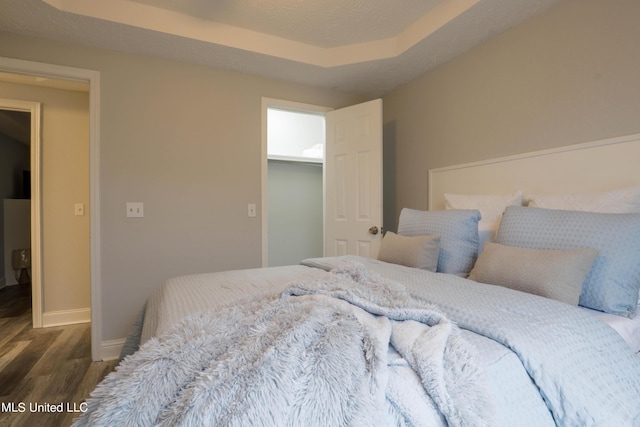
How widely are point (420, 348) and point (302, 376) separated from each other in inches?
11.1

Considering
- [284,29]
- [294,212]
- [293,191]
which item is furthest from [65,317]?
[284,29]

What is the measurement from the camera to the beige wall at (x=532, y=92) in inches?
62.9

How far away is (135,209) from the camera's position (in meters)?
2.41

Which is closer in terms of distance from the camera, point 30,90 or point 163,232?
point 163,232

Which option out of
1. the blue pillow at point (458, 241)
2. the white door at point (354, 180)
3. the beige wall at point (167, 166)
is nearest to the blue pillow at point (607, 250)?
the blue pillow at point (458, 241)

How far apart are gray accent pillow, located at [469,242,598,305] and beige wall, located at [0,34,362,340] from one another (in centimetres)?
198

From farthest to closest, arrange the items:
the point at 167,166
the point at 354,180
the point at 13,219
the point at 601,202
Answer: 1. the point at 13,219
2. the point at 354,180
3. the point at 167,166
4. the point at 601,202

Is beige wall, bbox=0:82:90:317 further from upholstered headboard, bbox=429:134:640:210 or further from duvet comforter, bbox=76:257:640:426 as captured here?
upholstered headboard, bbox=429:134:640:210

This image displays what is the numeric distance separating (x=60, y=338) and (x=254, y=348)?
2.92m

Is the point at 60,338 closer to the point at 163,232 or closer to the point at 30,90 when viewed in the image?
the point at 163,232

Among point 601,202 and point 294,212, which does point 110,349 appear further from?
point 601,202

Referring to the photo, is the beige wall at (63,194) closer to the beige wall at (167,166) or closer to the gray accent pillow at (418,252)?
the beige wall at (167,166)

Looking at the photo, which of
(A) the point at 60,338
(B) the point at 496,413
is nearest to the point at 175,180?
(A) the point at 60,338

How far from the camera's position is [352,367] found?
2.16ft
